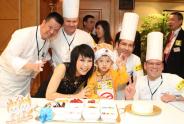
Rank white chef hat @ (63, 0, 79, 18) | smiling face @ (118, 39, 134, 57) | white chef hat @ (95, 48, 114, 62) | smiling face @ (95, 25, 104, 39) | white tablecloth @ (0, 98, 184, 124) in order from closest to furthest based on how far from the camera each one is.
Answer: white tablecloth @ (0, 98, 184, 124) < white chef hat @ (95, 48, 114, 62) < smiling face @ (118, 39, 134, 57) < white chef hat @ (63, 0, 79, 18) < smiling face @ (95, 25, 104, 39)

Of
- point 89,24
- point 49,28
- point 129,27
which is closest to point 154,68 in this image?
point 129,27

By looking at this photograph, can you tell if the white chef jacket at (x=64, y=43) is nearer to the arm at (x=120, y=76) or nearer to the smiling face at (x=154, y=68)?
the arm at (x=120, y=76)

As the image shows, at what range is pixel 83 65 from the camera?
72.2 inches

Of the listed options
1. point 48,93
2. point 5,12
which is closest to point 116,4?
point 5,12

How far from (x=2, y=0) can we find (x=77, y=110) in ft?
8.05

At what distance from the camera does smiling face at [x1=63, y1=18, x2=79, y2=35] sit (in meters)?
2.23

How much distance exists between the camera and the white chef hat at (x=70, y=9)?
228 cm

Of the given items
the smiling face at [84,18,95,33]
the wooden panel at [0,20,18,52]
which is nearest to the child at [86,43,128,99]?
the smiling face at [84,18,95,33]

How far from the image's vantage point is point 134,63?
2.26m

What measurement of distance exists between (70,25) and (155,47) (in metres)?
0.70

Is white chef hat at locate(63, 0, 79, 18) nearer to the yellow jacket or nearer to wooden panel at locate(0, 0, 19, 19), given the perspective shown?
the yellow jacket

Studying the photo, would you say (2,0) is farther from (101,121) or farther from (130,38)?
(101,121)

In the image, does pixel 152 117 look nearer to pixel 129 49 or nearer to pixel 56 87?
pixel 56 87

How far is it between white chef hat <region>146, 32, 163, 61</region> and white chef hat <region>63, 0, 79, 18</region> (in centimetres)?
65
